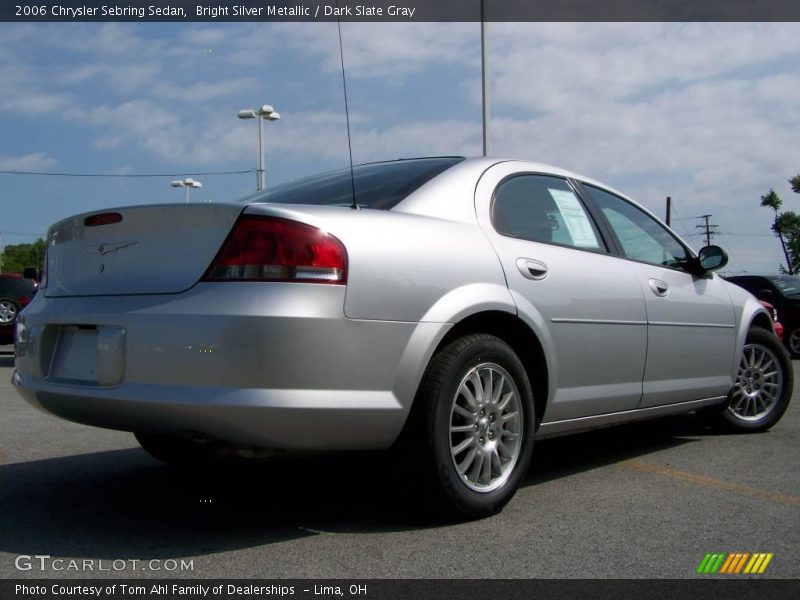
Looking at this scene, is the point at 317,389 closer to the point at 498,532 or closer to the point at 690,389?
the point at 498,532

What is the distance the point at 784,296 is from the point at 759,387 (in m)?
10.2

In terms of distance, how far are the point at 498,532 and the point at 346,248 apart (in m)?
1.22

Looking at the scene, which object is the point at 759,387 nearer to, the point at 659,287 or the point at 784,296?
the point at 659,287

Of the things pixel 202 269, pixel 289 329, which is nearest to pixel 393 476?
pixel 289 329

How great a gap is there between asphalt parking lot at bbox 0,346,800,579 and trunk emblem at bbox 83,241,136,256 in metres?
1.06

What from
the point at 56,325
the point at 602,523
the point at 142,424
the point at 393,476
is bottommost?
the point at 602,523

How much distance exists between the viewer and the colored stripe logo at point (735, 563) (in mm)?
2867

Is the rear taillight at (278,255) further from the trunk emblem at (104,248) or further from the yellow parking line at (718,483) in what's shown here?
the yellow parking line at (718,483)

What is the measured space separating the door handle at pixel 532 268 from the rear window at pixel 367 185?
21.4 inches

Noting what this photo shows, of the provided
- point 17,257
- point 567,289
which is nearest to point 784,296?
point 567,289

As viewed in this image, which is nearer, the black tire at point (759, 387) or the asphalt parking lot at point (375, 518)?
the asphalt parking lot at point (375, 518)

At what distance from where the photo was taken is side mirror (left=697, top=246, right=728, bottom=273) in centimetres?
504

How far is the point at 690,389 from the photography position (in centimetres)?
481
